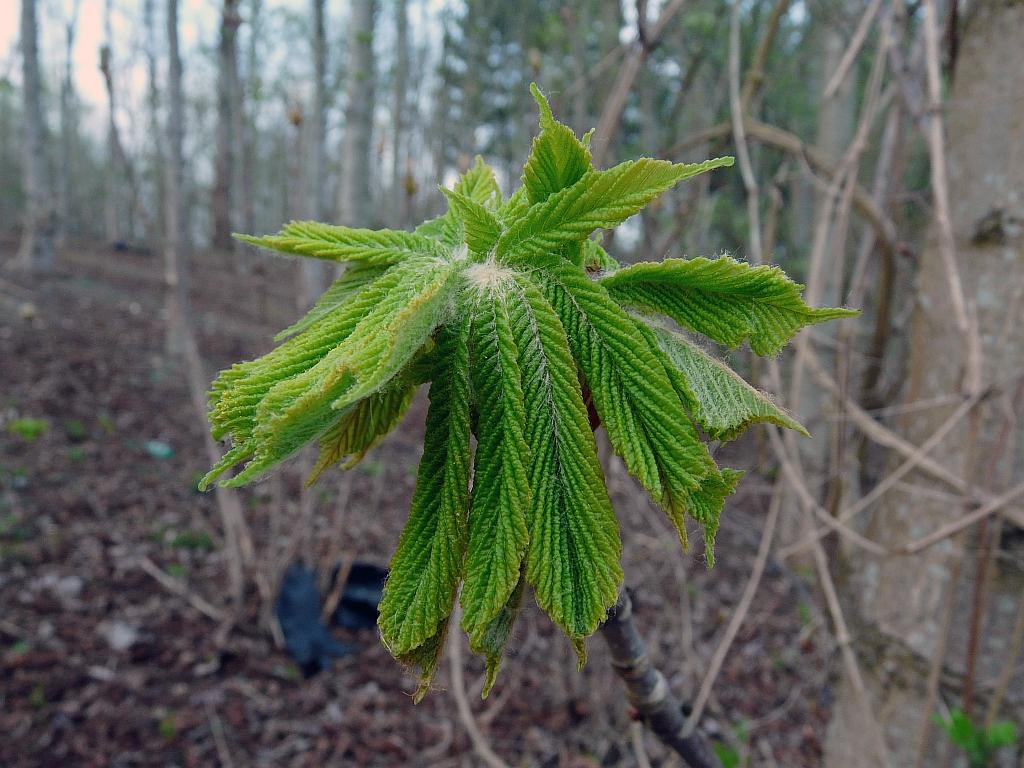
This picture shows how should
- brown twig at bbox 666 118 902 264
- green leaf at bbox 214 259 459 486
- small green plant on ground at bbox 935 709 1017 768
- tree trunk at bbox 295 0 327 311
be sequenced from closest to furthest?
green leaf at bbox 214 259 459 486
small green plant on ground at bbox 935 709 1017 768
brown twig at bbox 666 118 902 264
tree trunk at bbox 295 0 327 311

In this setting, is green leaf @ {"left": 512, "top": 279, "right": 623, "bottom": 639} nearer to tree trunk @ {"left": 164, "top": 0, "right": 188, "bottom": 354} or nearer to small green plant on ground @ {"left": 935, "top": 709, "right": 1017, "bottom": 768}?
small green plant on ground @ {"left": 935, "top": 709, "right": 1017, "bottom": 768}

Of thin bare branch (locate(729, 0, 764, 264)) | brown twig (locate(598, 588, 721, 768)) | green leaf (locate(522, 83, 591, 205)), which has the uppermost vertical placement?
thin bare branch (locate(729, 0, 764, 264))

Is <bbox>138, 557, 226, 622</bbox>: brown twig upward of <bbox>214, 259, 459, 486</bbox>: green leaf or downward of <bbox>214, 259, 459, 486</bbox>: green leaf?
downward

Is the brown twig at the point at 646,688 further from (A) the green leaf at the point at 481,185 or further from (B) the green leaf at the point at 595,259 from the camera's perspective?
(A) the green leaf at the point at 481,185

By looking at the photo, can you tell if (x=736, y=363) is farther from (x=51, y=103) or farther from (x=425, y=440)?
(x=51, y=103)

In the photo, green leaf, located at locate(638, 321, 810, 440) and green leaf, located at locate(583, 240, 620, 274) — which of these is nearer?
green leaf, located at locate(638, 321, 810, 440)

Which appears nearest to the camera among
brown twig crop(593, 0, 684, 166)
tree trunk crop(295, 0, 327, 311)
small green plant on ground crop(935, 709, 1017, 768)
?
brown twig crop(593, 0, 684, 166)

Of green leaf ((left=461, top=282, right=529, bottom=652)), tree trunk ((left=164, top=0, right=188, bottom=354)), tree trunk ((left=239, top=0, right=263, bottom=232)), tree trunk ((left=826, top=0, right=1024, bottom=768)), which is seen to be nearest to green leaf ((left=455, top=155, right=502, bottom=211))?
green leaf ((left=461, top=282, right=529, bottom=652))
